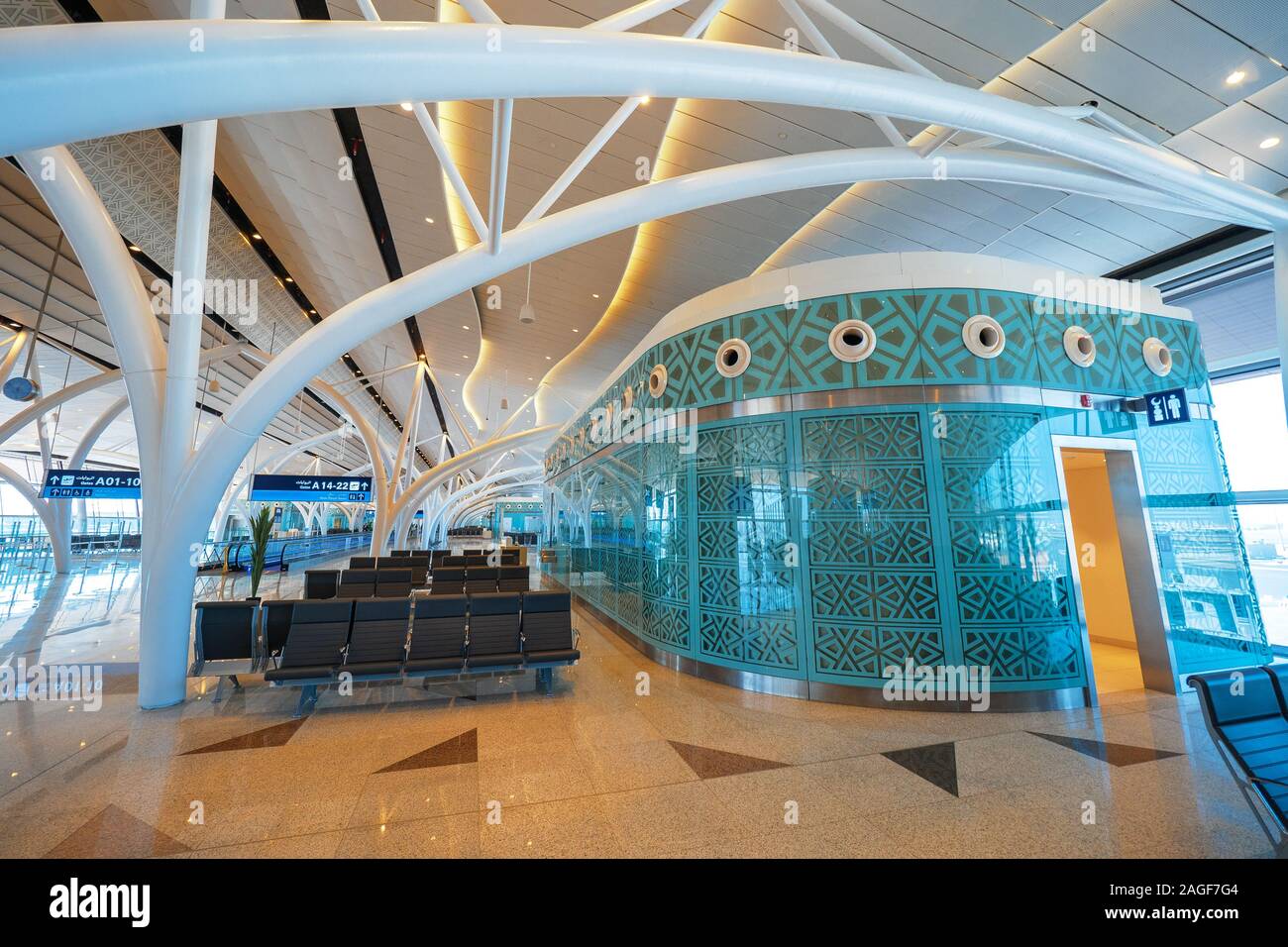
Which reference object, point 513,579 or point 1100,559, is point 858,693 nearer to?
point 1100,559

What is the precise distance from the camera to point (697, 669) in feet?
23.4

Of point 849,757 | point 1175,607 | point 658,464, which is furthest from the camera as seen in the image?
point 658,464

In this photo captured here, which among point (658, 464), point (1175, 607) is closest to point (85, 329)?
point (658, 464)

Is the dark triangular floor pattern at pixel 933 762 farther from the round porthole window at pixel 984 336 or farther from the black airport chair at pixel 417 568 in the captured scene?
the black airport chair at pixel 417 568

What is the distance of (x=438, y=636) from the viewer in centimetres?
620

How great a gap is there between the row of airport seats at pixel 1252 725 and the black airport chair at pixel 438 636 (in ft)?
20.9

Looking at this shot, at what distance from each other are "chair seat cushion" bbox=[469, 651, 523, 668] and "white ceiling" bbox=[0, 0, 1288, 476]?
7293 mm

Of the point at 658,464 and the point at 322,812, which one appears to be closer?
the point at 322,812

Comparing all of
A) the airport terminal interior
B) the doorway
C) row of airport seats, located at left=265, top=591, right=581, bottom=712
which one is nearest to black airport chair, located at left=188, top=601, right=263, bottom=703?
the airport terminal interior

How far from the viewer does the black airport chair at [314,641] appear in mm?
5469

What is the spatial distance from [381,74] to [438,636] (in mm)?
5468

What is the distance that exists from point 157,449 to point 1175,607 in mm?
12505
